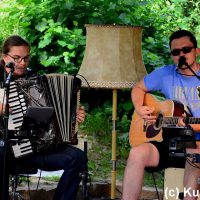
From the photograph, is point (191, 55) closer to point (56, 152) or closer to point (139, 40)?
point (139, 40)

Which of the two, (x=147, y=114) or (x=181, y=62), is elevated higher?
(x=181, y=62)

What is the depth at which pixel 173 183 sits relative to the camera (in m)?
4.24

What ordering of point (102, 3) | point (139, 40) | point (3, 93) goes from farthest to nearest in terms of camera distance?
point (102, 3) → point (139, 40) → point (3, 93)

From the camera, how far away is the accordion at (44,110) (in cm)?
370

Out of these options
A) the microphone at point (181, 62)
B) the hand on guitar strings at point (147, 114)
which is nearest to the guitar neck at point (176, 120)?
the hand on guitar strings at point (147, 114)

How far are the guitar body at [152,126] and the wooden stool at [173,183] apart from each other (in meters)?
0.27

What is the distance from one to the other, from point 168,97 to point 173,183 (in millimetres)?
593

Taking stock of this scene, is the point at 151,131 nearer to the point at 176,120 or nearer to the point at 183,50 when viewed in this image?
the point at 176,120

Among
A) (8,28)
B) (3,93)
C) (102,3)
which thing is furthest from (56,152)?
(8,28)

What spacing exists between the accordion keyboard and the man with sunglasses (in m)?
0.73

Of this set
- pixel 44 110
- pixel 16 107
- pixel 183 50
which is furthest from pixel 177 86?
pixel 16 107

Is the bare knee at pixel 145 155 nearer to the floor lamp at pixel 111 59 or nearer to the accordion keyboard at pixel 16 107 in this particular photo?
the floor lamp at pixel 111 59

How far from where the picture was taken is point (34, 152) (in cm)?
392

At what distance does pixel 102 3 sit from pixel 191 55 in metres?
2.44
